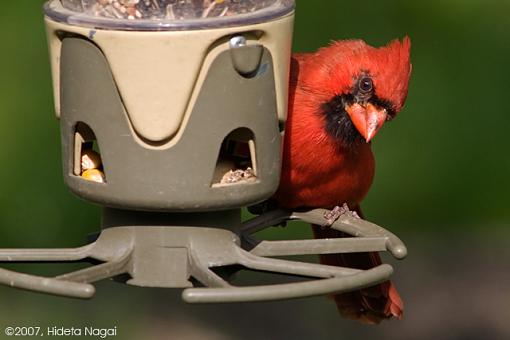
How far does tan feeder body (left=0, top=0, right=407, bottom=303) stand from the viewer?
3.63 metres

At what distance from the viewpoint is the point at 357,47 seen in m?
4.59

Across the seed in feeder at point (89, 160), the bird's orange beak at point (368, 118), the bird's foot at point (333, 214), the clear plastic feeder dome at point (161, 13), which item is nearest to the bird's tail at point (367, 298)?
the bird's foot at point (333, 214)

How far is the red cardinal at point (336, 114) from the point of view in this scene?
4418 mm

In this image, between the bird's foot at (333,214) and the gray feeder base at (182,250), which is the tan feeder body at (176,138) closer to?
the gray feeder base at (182,250)

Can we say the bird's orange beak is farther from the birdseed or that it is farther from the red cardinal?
the birdseed

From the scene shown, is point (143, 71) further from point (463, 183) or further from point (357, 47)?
point (463, 183)

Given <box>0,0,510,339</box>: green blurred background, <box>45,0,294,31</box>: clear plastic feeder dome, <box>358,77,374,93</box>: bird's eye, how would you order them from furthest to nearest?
1. <box>0,0,510,339</box>: green blurred background
2. <box>358,77,374,93</box>: bird's eye
3. <box>45,0,294,31</box>: clear plastic feeder dome

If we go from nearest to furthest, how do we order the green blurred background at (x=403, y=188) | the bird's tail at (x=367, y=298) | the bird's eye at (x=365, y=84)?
the bird's eye at (x=365, y=84) < the bird's tail at (x=367, y=298) < the green blurred background at (x=403, y=188)

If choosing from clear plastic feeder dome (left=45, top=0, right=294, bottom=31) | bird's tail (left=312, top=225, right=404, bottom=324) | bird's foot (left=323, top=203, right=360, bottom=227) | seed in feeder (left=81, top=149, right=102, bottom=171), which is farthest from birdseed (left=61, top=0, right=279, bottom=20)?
bird's tail (left=312, top=225, right=404, bottom=324)

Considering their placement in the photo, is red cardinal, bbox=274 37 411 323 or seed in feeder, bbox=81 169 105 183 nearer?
seed in feeder, bbox=81 169 105 183

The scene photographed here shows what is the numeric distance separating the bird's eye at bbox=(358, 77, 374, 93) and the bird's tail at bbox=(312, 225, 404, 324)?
0.91 meters

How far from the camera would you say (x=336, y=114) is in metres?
4.57

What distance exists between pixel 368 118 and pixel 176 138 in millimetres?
925

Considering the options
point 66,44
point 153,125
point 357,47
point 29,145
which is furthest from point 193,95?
point 29,145
